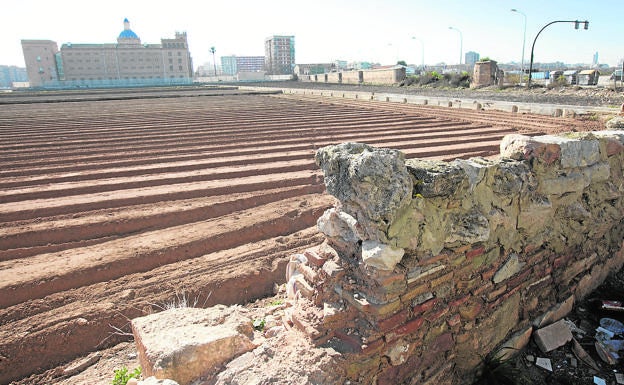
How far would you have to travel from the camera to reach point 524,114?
14.5 m

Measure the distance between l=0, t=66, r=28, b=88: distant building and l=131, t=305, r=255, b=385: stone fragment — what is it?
590 feet

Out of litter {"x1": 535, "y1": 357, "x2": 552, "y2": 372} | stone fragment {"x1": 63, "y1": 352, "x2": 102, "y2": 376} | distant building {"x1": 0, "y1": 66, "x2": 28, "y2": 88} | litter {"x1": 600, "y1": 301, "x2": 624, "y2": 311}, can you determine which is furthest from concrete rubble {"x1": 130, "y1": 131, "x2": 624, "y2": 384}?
distant building {"x1": 0, "y1": 66, "x2": 28, "y2": 88}

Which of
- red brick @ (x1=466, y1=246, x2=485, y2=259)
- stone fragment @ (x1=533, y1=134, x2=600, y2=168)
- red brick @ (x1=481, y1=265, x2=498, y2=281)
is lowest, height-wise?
red brick @ (x1=481, y1=265, x2=498, y2=281)

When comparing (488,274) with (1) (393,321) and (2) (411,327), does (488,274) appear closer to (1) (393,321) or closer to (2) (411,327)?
(2) (411,327)

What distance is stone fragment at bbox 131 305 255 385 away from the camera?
2.50 meters

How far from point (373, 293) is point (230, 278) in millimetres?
2174

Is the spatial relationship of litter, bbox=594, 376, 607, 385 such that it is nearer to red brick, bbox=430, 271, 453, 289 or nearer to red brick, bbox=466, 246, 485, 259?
red brick, bbox=466, 246, 485, 259

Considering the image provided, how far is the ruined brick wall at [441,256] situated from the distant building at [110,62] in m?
75.6

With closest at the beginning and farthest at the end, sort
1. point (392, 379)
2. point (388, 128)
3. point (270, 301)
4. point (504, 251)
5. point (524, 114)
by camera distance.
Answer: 1. point (392, 379)
2. point (504, 251)
3. point (270, 301)
4. point (388, 128)
5. point (524, 114)

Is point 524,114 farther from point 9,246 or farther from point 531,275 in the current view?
point 9,246

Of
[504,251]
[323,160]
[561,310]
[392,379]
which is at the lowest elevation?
[561,310]

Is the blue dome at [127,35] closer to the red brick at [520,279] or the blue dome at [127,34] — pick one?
the blue dome at [127,34]

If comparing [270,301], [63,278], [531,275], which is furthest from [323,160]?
[63,278]

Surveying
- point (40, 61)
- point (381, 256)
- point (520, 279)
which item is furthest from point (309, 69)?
point (381, 256)
